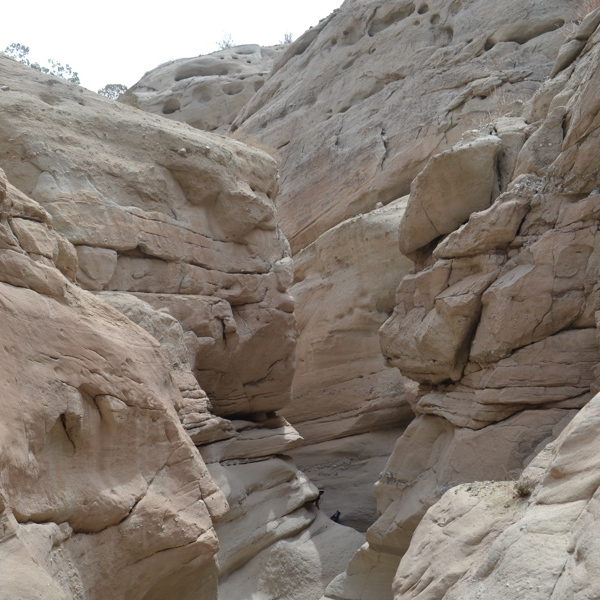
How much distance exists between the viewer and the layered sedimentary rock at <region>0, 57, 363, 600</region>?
13.5 ft

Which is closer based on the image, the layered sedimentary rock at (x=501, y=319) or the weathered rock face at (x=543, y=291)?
the weathered rock face at (x=543, y=291)

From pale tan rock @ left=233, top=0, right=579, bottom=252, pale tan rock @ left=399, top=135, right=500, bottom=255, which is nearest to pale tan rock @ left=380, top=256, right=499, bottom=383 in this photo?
pale tan rock @ left=399, top=135, right=500, bottom=255

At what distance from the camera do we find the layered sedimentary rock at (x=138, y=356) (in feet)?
13.5

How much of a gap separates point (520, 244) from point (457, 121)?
7512 mm

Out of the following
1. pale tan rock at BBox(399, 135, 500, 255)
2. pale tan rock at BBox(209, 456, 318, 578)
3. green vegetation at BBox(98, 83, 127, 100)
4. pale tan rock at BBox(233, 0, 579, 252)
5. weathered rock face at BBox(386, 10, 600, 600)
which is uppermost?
green vegetation at BBox(98, 83, 127, 100)

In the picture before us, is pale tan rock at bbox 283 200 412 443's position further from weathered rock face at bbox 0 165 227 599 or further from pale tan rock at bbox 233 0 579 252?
weathered rock face at bbox 0 165 227 599

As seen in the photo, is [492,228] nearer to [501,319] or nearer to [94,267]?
[501,319]

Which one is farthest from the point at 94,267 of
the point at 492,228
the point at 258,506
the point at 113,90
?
the point at 113,90

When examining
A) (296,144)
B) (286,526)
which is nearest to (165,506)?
(286,526)

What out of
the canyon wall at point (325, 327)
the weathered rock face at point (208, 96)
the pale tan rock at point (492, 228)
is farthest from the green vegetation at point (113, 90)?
the pale tan rock at point (492, 228)

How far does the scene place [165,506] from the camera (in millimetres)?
4789

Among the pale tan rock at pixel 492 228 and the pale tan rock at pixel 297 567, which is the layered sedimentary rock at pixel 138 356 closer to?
the pale tan rock at pixel 297 567

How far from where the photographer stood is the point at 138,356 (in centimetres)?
505

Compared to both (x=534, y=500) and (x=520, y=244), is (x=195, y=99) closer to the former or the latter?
(x=520, y=244)
